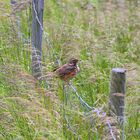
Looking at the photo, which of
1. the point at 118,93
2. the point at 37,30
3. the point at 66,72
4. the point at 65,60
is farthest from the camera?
the point at 65,60

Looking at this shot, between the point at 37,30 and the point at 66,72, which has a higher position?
the point at 37,30

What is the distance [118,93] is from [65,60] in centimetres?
132

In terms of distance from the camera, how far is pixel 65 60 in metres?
4.02

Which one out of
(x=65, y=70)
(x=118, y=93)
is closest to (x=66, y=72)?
(x=65, y=70)

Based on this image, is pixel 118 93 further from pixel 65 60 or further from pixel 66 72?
pixel 65 60

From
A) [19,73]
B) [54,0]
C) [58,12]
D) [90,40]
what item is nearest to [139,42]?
[90,40]

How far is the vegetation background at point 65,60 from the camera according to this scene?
2766 mm

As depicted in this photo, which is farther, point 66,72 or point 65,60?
point 65,60

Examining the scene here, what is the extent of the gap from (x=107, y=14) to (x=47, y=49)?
1.67m

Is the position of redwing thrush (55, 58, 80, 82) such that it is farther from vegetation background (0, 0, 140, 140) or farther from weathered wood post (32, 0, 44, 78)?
weathered wood post (32, 0, 44, 78)

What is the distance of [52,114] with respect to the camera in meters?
2.89

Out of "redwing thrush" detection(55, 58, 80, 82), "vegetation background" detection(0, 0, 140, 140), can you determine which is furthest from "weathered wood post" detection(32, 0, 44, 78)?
"redwing thrush" detection(55, 58, 80, 82)

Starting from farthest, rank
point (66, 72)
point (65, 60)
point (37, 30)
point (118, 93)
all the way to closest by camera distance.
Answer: point (65, 60) < point (37, 30) < point (66, 72) < point (118, 93)

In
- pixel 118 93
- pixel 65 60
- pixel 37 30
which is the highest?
pixel 37 30
